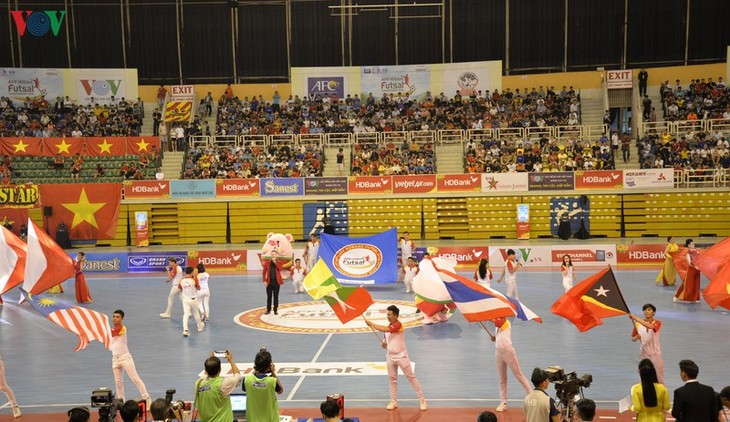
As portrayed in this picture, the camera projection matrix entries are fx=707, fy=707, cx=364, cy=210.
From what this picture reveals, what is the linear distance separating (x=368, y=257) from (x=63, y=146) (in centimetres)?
2168

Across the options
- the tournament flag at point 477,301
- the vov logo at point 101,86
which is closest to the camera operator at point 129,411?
the tournament flag at point 477,301

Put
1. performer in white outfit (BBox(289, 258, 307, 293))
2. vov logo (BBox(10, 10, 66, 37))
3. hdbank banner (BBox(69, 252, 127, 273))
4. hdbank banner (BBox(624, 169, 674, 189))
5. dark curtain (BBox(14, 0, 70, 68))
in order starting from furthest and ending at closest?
dark curtain (BBox(14, 0, 70, 68)), vov logo (BBox(10, 10, 66, 37)), hdbank banner (BBox(624, 169, 674, 189)), hdbank banner (BBox(69, 252, 127, 273)), performer in white outfit (BBox(289, 258, 307, 293))

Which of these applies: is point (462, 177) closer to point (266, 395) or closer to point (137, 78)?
point (137, 78)

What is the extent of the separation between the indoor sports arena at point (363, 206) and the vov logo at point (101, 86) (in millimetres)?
138

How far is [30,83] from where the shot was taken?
4306cm

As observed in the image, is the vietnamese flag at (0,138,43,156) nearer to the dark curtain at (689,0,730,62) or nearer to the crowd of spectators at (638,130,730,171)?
the crowd of spectators at (638,130,730,171)

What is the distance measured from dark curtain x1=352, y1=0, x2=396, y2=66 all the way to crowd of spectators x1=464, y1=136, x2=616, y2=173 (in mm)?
11521

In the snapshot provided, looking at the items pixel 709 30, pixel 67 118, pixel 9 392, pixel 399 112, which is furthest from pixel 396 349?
pixel 709 30

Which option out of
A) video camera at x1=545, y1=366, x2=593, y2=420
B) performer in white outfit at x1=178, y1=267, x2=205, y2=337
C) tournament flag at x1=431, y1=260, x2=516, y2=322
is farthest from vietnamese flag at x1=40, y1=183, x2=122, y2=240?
video camera at x1=545, y1=366, x2=593, y2=420

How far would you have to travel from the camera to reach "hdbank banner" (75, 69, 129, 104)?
43469 millimetres

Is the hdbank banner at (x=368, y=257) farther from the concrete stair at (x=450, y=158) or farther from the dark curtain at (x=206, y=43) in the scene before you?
the dark curtain at (x=206, y=43)

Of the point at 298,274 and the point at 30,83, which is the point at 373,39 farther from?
the point at 298,274

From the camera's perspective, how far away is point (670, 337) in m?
17.0

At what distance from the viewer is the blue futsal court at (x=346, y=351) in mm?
13227
